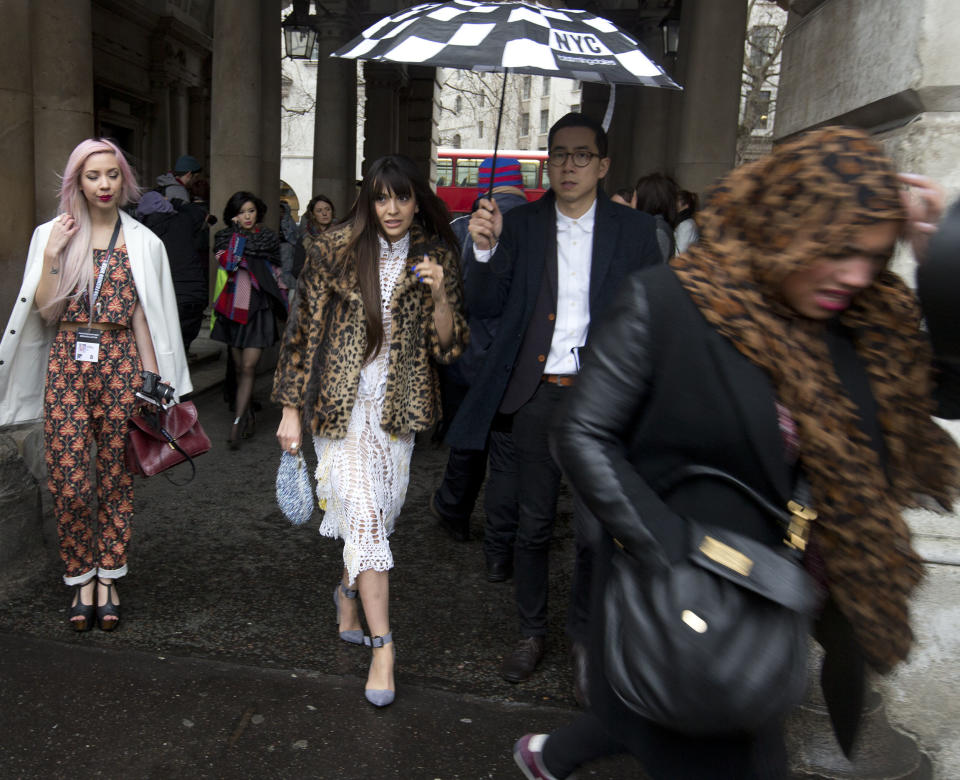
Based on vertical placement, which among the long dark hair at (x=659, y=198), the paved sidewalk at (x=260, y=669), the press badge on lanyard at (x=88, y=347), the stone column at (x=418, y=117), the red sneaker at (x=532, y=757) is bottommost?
the paved sidewalk at (x=260, y=669)

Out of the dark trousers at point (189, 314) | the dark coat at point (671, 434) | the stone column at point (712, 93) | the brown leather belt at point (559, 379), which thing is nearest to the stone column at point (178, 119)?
the dark trousers at point (189, 314)

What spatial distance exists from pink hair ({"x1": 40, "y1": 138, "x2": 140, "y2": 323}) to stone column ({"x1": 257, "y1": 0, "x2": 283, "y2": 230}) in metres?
7.99

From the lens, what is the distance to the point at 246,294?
7070mm

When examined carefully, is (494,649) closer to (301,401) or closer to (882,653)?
(301,401)

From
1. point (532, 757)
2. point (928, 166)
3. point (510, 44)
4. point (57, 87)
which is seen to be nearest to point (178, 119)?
point (57, 87)

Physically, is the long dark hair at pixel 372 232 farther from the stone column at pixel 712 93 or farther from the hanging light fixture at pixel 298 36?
the hanging light fixture at pixel 298 36

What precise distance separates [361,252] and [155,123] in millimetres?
13362

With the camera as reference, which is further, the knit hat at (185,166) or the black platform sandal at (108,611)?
the knit hat at (185,166)

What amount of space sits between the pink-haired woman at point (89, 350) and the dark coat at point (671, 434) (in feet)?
8.19

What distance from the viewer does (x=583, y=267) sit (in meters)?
3.60

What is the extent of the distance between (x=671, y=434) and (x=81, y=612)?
2.87 m

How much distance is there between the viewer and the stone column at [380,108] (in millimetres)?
20656

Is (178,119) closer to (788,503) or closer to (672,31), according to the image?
(672,31)

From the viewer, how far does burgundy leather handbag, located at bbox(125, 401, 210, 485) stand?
12.7 feet
